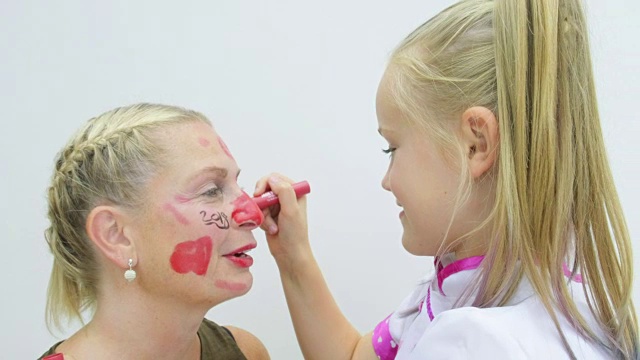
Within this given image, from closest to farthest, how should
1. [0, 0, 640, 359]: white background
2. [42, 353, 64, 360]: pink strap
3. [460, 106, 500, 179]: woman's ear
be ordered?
[460, 106, 500, 179]: woman's ear → [42, 353, 64, 360]: pink strap → [0, 0, 640, 359]: white background

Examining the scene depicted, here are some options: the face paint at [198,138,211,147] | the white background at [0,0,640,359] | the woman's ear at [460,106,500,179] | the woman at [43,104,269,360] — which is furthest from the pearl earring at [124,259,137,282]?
the woman's ear at [460,106,500,179]

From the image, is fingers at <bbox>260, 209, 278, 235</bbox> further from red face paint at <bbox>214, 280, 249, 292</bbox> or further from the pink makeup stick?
red face paint at <bbox>214, 280, 249, 292</bbox>

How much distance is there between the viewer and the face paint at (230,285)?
1039 mm

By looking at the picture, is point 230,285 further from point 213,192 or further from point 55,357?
point 55,357

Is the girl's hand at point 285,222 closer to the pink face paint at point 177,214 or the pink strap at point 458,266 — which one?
the pink face paint at point 177,214

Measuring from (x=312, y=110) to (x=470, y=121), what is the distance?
63cm

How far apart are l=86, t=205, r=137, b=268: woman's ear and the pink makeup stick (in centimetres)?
23

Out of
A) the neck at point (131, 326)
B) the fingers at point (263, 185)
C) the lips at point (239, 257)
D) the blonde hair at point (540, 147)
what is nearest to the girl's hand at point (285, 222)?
the fingers at point (263, 185)

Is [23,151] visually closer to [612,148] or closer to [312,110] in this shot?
[312,110]

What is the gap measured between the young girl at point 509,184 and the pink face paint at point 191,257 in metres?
A: 0.33

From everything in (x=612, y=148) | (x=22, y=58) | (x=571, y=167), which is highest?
(x=22, y=58)

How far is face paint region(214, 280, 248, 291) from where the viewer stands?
1.04m

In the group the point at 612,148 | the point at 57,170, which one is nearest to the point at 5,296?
the point at 57,170

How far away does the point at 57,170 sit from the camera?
3.64ft
